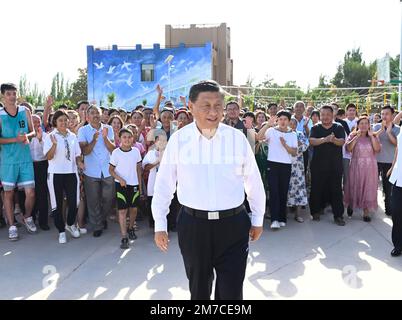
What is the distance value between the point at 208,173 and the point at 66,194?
3.47 m

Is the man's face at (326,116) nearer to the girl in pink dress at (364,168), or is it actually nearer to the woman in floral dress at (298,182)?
the woman in floral dress at (298,182)

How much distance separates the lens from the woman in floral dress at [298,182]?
6457 millimetres

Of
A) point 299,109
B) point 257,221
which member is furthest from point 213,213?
point 299,109

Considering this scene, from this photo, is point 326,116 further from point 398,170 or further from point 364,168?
point 398,170

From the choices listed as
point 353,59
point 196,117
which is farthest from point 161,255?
point 353,59

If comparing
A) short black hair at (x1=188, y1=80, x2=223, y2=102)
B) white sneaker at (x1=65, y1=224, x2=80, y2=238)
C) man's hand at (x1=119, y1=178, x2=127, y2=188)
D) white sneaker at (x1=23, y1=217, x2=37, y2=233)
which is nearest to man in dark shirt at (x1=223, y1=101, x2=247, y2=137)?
man's hand at (x1=119, y1=178, x2=127, y2=188)

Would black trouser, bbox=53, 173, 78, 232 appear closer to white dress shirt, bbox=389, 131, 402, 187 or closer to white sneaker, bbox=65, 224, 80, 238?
white sneaker, bbox=65, 224, 80, 238

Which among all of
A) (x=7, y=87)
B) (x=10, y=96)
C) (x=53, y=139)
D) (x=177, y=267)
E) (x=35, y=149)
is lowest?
(x=177, y=267)

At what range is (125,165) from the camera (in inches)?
215

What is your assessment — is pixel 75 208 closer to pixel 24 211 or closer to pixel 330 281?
pixel 24 211

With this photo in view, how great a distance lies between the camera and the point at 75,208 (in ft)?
18.4

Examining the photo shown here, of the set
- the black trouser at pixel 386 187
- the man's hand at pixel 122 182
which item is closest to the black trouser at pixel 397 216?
the black trouser at pixel 386 187
